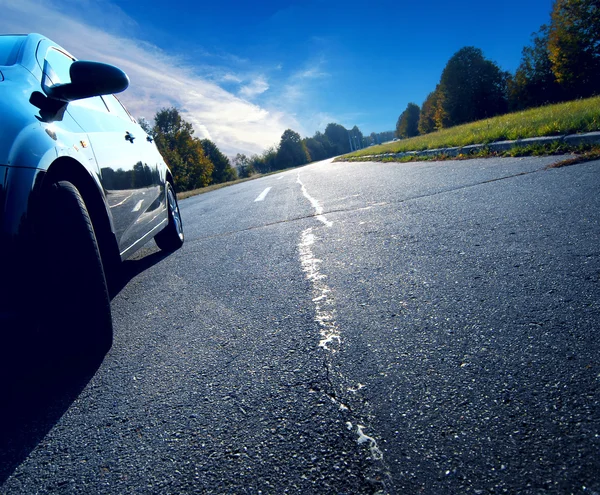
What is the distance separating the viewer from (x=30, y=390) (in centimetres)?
179

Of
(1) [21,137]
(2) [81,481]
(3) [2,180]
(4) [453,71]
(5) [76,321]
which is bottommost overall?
(2) [81,481]

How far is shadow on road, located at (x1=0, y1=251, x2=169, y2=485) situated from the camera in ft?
4.72

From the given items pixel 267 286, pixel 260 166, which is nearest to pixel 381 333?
pixel 267 286

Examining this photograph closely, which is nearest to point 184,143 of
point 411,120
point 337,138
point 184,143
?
point 184,143

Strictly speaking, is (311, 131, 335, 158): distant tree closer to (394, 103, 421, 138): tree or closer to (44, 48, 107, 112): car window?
(394, 103, 421, 138): tree

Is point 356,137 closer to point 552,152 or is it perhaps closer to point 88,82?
point 552,152

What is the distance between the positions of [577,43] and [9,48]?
52.5 metres

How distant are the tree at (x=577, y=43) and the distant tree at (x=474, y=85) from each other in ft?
54.9

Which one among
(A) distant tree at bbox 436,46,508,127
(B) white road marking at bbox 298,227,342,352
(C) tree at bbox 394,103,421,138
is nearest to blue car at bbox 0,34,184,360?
(B) white road marking at bbox 298,227,342,352

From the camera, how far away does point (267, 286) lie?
2680 mm

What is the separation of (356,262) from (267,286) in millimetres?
712

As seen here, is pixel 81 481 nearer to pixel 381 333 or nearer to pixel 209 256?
pixel 381 333

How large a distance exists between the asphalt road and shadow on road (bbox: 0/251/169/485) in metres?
0.01

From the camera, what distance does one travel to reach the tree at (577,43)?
3897cm
